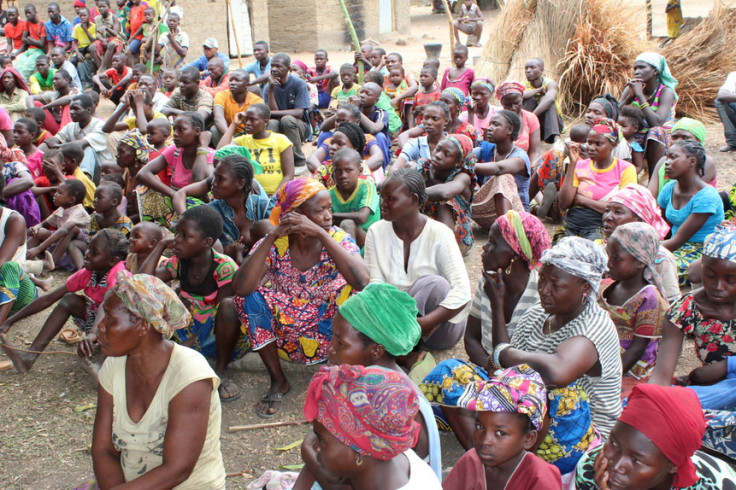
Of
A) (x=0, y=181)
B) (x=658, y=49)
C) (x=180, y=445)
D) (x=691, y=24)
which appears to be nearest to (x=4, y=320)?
(x=0, y=181)

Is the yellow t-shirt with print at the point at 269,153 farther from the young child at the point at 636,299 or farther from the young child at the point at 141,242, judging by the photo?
the young child at the point at 636,299

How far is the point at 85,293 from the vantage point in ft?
14.5

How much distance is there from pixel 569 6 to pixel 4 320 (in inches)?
335

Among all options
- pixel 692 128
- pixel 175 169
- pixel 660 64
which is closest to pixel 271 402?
pixel 175 169

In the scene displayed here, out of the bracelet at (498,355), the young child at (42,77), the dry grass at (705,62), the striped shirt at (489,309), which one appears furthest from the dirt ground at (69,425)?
the young child at (42,77)

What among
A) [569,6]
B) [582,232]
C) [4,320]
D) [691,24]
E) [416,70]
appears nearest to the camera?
[4,320]

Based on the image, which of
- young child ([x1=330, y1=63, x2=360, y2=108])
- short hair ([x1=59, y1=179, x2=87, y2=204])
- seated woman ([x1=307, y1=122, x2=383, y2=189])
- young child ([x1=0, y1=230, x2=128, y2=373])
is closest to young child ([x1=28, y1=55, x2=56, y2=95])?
young child ([x1=330, y1=63, x2=360, y2=108])

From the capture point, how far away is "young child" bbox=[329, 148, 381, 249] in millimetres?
5379

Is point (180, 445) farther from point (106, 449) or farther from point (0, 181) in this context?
point (0, 181)

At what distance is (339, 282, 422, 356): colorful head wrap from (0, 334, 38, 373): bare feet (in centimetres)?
272

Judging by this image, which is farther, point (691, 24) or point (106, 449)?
point (691, 24)

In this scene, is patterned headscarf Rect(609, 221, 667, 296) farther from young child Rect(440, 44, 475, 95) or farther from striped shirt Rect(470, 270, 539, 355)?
young child Rect(440, 44, 475, 95)

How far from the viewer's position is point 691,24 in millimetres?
12406

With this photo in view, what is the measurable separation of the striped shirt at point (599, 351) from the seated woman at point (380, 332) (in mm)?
679
